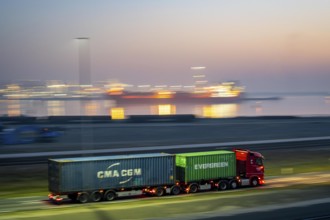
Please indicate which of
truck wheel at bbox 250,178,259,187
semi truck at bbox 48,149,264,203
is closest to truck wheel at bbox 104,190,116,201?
semi truck at bbox 48,149,264,203

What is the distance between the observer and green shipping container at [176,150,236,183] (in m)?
35.9

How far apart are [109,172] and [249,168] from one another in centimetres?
1236

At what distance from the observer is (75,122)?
11738 cm

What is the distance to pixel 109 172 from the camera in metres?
33.2

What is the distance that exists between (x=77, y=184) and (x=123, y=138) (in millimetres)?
56187

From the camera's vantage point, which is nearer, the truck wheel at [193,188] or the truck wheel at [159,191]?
the truck wheel at [159,191]

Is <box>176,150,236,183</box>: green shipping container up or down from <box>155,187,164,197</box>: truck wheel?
up

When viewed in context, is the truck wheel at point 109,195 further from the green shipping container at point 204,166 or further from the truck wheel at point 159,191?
the green shipping container at point 204,166

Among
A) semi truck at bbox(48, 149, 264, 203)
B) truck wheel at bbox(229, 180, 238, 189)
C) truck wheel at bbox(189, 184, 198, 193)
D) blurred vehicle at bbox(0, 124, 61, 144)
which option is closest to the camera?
semi truck at bbox(48, 149, 264, 203)

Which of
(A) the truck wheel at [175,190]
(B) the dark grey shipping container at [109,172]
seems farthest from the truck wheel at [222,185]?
(B) the dark grey shipping container at [109,172]

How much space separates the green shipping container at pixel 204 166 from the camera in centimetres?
3588

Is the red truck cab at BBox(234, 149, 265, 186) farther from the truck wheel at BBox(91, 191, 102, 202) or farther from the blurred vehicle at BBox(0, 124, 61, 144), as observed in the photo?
the blurred vehicle at BBox(0, 124, 61, 144)

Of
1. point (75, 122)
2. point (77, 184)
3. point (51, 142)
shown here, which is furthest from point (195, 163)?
point (75, 122)

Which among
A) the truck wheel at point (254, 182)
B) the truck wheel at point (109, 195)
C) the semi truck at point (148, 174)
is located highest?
the semi truck at point (148, 174)
